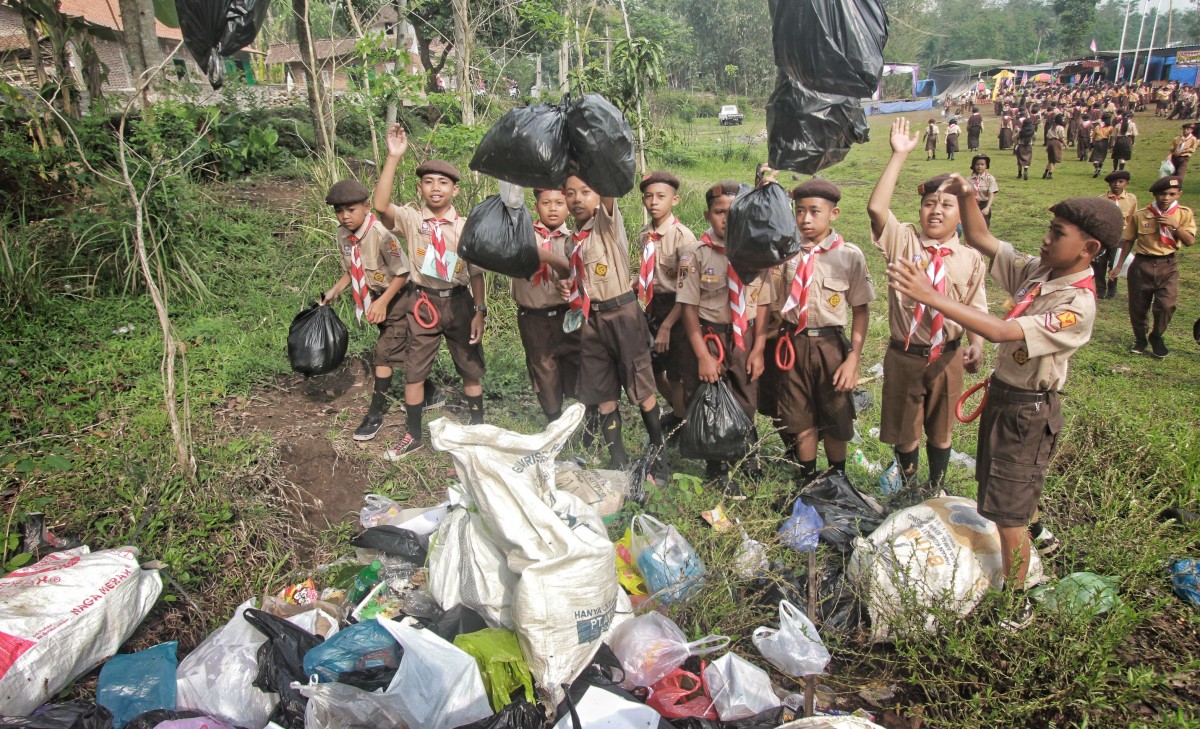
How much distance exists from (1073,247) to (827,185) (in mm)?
1126

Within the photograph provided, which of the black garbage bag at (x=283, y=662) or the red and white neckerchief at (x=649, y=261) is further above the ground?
the red and white neckerchief at (x=649, y=261)

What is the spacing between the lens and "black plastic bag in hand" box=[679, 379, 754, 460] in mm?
3262

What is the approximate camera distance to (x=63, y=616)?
224cm

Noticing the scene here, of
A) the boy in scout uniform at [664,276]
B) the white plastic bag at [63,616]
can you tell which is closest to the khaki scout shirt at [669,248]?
the boy in scout uniform at [664,276]

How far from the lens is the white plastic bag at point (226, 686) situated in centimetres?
221

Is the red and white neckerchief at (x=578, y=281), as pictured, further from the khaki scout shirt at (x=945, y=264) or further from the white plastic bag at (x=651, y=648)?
the white plastic bag at (x=651, y=648)

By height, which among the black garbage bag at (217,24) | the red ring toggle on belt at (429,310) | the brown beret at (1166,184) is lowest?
the red ring toggle on belt at (429,310)

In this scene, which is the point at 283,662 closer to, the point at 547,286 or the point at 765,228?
the point at 547,286

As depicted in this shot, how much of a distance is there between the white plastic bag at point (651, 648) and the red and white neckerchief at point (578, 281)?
1.71 m

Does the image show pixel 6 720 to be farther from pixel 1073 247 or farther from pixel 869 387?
pixel 869 387

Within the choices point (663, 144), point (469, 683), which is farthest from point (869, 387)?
point (663, 144)

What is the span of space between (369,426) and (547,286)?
140 cm

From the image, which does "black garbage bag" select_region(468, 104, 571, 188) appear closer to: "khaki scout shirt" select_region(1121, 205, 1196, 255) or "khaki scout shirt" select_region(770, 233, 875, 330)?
"khaki scout shirt" select_region(770, 233, 875, 330)

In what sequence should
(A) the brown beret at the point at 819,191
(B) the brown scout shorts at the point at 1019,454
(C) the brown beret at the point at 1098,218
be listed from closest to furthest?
(C) the brown beret at the point at 1098,218 < (B) the brown scout shorts at the point at 1019,454 < (A) the brown beret at the point at 819,191
